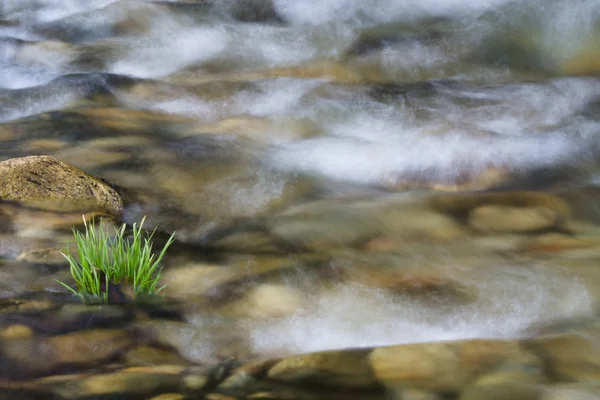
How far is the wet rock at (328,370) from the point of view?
2359mm

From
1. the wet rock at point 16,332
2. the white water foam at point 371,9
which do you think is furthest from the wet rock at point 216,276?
the white water foam at point 371,9

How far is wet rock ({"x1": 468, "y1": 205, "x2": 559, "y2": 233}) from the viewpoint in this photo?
12.9 ft

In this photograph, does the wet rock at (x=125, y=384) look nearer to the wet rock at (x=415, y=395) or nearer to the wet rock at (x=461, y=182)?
the wet rock at (x=415, y=395)

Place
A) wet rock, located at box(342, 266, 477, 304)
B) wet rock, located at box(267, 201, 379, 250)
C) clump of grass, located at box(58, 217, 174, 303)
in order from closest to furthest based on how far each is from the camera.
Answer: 1. clump of grass, located at box(58, 217, 174, 303)
2. wet rock, located at box(342, 266, 477, 304)
3. wet rock, located at box(267, 201, 379, 250)

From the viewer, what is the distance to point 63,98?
238 inches

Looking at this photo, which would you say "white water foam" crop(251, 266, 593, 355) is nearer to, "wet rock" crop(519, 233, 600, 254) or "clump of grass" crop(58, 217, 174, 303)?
"wet rock" crop(519, 233, 600, 254)

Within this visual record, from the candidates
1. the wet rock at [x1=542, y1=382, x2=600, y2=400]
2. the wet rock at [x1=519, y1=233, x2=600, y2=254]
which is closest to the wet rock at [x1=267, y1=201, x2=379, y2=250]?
the wet rock at [x1=519, y1=233, x2=600, y2=254]

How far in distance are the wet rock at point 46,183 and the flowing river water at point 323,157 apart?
0.33 feet

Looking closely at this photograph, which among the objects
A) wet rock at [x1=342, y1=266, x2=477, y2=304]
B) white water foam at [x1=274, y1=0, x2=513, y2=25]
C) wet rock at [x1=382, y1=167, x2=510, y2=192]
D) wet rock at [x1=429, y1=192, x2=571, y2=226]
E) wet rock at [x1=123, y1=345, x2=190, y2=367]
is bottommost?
wet rock at [x1=123, y1=345, x2=190, y2=367]

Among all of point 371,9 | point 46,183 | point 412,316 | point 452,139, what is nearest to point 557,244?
point 412,316

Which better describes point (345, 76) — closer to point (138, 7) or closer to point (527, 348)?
point (138, 7)

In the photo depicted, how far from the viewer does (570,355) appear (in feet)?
8.23

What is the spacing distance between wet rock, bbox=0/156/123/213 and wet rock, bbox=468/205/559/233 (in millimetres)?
2097

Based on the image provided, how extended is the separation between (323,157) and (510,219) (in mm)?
1512
